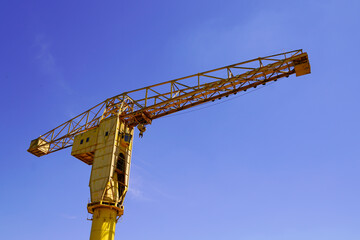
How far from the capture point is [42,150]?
36500 mm

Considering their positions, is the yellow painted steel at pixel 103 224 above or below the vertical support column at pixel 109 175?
below

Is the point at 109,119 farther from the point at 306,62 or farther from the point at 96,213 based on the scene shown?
the point at 306,62

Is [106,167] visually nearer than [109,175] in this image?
No

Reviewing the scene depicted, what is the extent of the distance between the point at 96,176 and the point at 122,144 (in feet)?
12.4

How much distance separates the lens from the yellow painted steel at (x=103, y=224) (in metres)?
25.5

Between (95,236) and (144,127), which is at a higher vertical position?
(144,127)

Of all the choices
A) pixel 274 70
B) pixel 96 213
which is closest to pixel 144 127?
pixel 96 213

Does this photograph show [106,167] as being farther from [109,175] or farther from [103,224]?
[103,224]

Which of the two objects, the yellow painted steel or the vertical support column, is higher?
the vertical support column

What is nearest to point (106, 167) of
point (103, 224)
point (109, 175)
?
point (109, 175)

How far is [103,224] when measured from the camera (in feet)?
85.3

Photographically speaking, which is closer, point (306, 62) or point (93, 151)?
point (306, 62)

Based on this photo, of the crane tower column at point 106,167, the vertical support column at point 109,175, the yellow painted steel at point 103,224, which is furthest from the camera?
the crane tower column at point 106,167

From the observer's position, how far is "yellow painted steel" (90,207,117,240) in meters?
25.5
